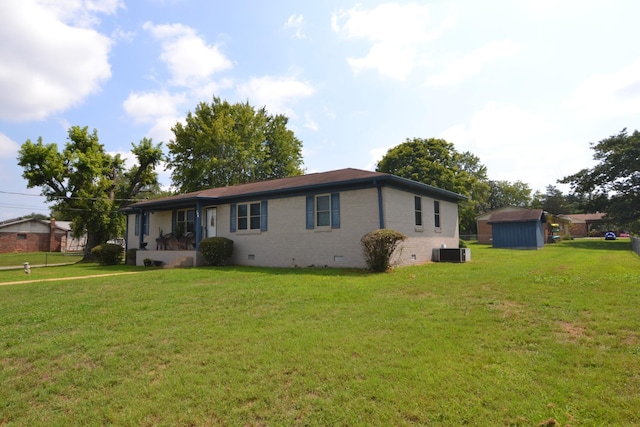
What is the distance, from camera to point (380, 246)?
11039 mm

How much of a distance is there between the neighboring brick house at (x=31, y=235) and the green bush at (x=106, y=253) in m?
31.7

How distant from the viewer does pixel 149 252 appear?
18.1 meters

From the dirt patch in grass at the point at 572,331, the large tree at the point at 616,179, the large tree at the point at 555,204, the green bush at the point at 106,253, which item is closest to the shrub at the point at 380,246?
the dirt patch in grass at the point at 572,331

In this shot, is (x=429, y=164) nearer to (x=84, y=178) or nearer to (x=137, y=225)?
(x=137, y=225)

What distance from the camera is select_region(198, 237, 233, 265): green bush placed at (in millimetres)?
14977

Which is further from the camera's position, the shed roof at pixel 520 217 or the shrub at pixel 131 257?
the shed roof at pixel 520 217

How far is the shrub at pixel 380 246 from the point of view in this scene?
10.9 meters

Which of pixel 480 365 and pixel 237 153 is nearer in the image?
pixel 480 365

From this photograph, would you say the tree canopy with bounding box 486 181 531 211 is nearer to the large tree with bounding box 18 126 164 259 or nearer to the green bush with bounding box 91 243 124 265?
the large tree with bounding box 18 126 164 259

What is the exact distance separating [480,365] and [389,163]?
34.3 metres

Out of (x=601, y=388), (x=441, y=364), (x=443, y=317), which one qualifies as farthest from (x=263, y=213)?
(x=601, y=388)

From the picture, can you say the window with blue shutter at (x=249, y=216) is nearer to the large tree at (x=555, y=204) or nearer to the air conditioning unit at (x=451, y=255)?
the air conditioning unit at (x=451, y=255)

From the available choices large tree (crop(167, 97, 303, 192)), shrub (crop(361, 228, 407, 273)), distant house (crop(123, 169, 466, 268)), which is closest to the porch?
distant house (crop(123, 169, 466, 268))

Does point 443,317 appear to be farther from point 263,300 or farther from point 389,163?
point 389,163
